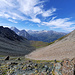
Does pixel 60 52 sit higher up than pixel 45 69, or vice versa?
pixel 60 52

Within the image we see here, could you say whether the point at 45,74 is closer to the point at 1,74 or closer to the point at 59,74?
the point at 59,74

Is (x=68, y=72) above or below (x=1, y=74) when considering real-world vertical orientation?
above

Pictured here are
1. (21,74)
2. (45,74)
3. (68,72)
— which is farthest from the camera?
(21,74)

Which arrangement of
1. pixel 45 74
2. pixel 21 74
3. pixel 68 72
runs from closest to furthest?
pixel 68 72, pixel 45 74, pixel 21 74

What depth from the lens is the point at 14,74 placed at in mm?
14141

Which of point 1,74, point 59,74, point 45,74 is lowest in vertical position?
point 1,74

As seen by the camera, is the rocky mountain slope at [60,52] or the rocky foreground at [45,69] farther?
the rocky mountain slope at [60,52]

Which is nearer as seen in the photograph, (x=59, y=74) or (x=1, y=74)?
(x=59, y=74)

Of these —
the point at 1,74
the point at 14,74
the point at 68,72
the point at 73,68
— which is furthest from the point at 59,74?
the point at 1,74

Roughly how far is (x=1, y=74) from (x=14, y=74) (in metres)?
3.16

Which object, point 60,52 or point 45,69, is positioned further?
point 60,52

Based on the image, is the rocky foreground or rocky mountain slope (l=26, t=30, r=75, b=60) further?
→ rocky mountain slope (l=26, t=30, r=75, b=60)

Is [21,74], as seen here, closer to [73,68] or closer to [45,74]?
[45,74]

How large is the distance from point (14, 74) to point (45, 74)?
7.63m
